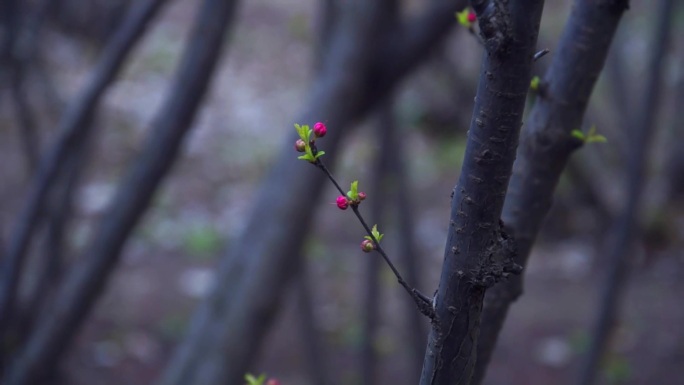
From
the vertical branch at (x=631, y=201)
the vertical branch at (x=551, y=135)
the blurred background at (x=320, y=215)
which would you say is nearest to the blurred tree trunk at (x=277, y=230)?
the blurred background at (x=320, y=215)

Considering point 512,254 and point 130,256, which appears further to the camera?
point 130,256

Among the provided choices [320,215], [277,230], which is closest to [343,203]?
[277,230]

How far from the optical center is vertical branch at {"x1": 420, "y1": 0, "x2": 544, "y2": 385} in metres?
0.88

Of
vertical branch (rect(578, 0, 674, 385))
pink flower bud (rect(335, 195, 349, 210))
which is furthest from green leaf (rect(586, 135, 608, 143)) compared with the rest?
vertical branch (rect(578, 0, 674, 385))

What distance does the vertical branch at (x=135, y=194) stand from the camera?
2.76 m

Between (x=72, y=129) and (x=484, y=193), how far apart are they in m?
2.41

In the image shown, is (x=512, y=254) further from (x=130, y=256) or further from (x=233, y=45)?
(x=233, y=45)

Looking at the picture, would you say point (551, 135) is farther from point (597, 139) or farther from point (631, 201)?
point (631, 201)

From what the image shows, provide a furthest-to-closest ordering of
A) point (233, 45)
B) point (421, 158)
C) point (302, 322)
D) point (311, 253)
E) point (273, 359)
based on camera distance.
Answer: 1. point (233, 45)
2. point (421, 158)
3. point (311, 253)
4. point (273, 359)
5. point (302, 322)

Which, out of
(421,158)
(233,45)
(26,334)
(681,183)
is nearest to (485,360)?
(26,334)

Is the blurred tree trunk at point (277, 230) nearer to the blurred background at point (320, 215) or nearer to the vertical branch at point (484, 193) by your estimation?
the blurred background at point (320, 215)

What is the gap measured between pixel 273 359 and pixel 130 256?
5.29ft

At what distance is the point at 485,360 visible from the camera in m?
1.37

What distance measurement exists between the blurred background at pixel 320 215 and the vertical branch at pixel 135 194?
0.08 m
